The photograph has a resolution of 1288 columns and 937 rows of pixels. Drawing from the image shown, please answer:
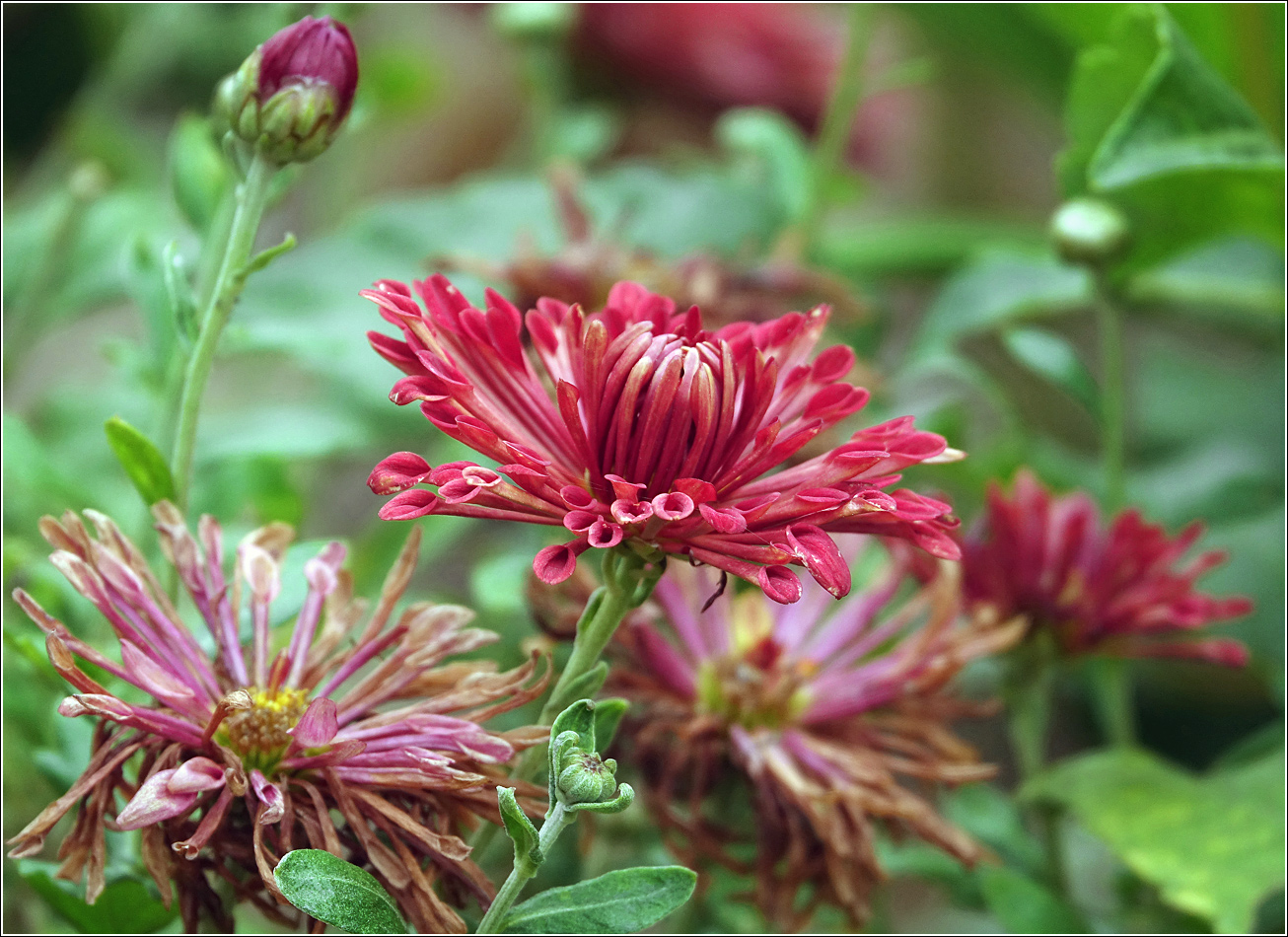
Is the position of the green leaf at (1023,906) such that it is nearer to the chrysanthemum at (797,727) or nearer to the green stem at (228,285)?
the chrysanthemum at (797,727)

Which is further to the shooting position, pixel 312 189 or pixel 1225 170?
pixel 312 189

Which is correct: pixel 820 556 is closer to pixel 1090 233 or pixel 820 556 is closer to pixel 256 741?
pixel 256 741

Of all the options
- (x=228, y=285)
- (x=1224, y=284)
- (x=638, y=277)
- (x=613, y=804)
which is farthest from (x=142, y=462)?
(x=1224, y=284)

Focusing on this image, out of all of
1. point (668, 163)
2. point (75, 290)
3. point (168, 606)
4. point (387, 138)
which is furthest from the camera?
point (387, 138)

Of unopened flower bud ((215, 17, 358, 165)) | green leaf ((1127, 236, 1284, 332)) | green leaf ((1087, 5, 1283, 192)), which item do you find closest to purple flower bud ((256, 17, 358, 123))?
unopened flower bud ((215, 17, 358, 165))

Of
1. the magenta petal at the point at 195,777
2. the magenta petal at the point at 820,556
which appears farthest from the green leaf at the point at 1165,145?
the magenta petal at the point at 195,777

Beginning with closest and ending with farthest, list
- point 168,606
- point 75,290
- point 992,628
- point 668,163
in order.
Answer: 1. point 168,606
2. point 992,628
3. point 75,290
4. point 668,163

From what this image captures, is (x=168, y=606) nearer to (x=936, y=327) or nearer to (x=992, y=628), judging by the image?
(x=992, y=628)

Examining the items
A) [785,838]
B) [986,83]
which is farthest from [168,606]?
[986,83]
